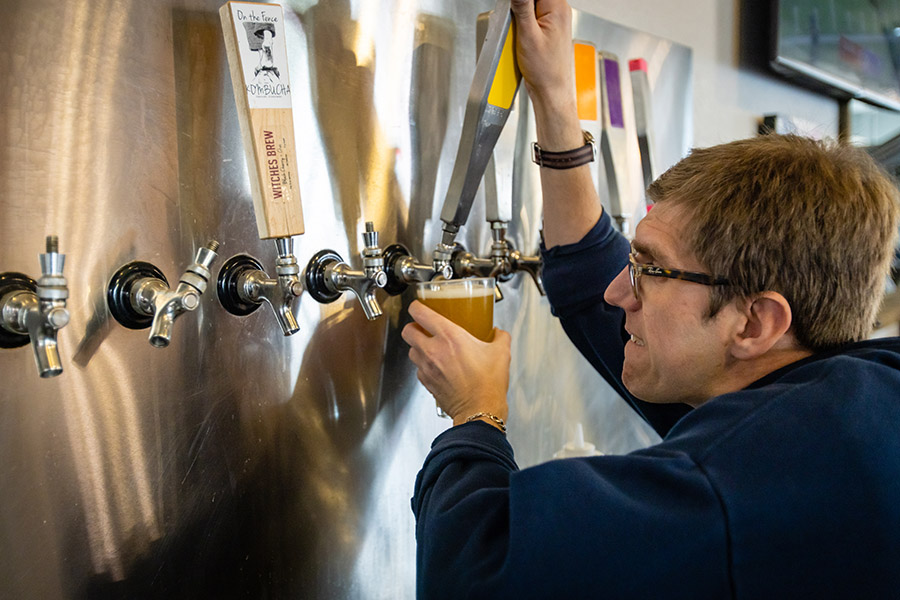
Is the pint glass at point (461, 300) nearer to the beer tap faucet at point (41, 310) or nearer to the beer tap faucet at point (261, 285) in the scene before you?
the beer tap faucet at point (261, 285)

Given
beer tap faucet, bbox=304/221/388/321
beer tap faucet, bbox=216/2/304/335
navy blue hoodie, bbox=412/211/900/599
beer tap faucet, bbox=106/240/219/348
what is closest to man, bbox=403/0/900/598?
navy blue hoodie, bbox=412/211/900/599

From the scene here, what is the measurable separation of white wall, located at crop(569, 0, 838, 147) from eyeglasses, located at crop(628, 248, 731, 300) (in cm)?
83

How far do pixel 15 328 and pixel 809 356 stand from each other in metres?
0.83

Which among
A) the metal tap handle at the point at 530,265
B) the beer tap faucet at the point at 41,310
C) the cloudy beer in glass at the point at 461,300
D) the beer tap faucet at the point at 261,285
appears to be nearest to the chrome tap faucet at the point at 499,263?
the metal tap handle at the point at 530,265

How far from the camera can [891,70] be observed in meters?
2.41

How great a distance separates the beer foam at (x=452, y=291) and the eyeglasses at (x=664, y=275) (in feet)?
0.67

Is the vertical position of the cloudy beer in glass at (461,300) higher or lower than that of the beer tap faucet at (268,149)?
lower

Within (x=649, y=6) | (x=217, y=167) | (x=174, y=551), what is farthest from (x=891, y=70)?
(x=174, y=551)

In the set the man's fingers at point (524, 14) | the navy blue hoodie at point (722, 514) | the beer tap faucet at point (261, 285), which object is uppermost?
the man's fingers at point (524, 14)

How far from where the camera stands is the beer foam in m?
0.97

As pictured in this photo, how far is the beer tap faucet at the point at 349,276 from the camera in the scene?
2.91 feet

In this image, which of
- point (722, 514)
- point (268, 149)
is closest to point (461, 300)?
point (268, 149)

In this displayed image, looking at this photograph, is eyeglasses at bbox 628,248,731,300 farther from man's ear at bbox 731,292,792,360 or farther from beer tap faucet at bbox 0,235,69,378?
beer tap faucet at bbox 0,235,69,378

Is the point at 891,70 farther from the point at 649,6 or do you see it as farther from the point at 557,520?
the point at 557,520
